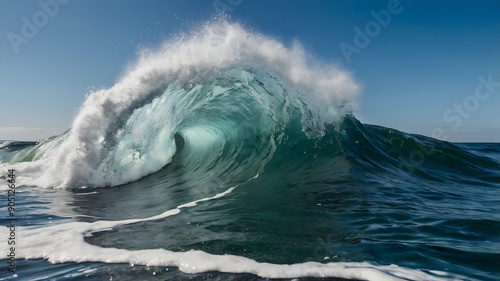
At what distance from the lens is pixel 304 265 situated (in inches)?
115

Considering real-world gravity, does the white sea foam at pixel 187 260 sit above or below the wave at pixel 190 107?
below

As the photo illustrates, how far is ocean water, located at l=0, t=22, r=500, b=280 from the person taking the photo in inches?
121

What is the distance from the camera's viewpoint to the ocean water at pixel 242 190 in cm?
308

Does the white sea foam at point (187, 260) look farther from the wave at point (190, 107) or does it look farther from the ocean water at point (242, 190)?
the wave at point (190, 107)

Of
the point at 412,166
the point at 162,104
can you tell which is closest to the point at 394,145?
the point at 412,166

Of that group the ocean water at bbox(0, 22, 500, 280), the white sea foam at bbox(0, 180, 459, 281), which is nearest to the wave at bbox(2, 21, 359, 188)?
the ocean water at bbox(0, 22, 500, 280)

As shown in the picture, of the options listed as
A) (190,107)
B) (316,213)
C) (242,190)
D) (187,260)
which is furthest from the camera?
(190,107)

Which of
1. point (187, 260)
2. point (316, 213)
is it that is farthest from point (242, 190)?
point (187, 260)

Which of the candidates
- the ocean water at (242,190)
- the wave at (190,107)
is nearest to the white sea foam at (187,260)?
the ocean water at (242,190)

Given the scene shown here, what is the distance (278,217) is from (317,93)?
6.31 meters

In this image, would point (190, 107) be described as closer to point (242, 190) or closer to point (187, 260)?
point (242, 190)

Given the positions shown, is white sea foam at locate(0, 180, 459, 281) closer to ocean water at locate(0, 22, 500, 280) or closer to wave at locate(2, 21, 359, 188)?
ocean water at locate(0, 22, 500, 280)

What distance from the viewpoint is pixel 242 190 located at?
6.97 metres

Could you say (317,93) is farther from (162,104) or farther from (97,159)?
(97,159)
